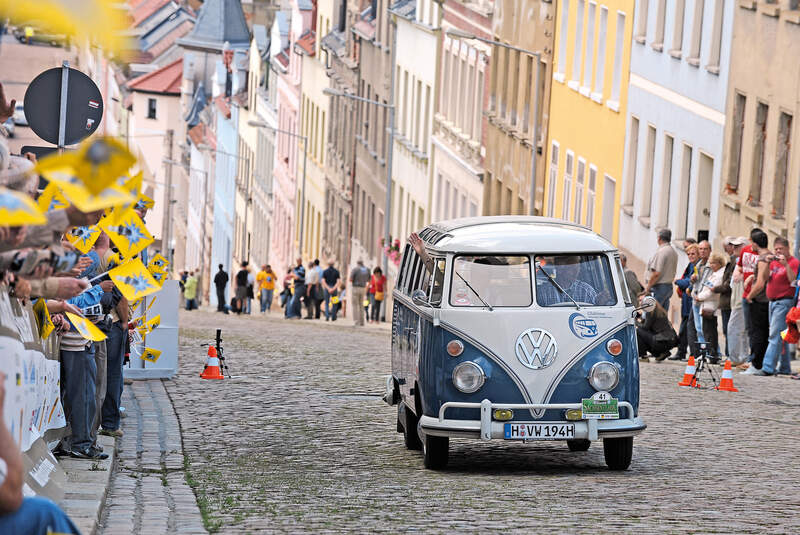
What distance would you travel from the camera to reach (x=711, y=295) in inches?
919

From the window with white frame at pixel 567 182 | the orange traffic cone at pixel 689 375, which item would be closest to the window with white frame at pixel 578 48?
the window with white frame at pixel 567 182

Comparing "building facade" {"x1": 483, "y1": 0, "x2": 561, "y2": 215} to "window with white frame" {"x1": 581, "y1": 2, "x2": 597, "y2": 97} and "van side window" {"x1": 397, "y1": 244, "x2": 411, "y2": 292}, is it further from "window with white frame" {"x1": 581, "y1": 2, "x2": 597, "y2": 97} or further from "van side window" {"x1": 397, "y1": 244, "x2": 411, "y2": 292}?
"van side window" {"x1": 397, "y1": 244, "x2": 411, "y2": 292}

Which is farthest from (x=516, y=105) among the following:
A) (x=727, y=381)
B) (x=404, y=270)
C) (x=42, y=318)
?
(x=42, y=318)

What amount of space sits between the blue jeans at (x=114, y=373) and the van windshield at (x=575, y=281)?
10.8ft

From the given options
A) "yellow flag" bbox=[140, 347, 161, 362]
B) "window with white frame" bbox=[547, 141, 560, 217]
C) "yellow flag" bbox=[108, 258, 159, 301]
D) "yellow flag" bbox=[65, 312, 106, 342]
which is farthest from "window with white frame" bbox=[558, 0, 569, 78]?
"yellow flag" bbox=[65, 312, 106, 342]

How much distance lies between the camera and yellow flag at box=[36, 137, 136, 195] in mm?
4590

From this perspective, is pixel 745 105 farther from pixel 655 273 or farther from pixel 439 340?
pixel 439 340

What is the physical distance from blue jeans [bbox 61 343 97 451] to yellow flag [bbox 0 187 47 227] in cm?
622

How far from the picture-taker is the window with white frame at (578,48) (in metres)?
46.0

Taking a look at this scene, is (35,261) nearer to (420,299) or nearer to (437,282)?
(437,282)

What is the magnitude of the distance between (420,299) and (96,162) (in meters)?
9.02

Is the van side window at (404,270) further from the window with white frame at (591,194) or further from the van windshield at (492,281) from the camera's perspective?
the window with white frame at (591,194)

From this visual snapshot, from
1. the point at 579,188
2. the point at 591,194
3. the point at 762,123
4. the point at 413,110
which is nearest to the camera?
the point at 762,123

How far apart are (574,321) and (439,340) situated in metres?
1.03
